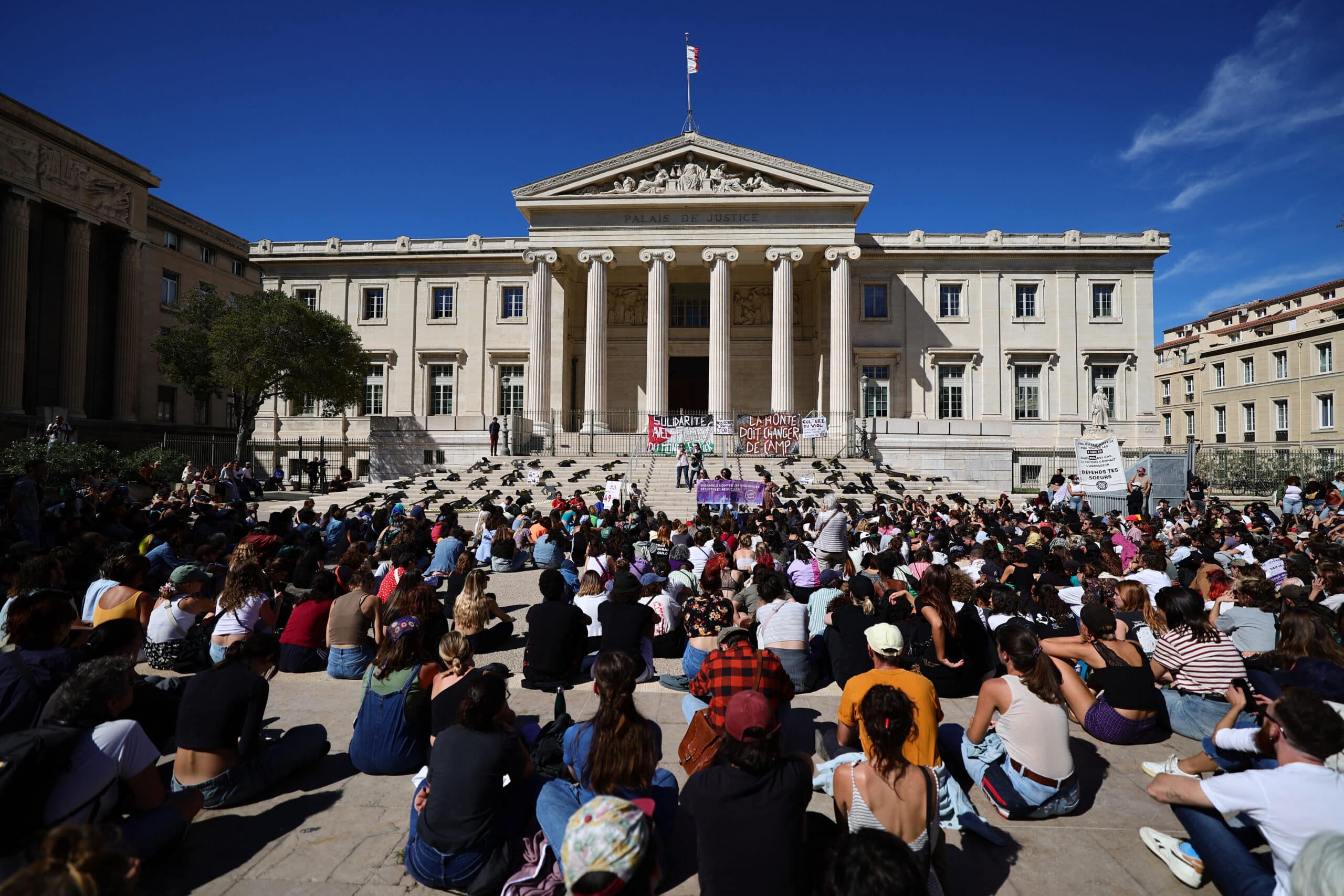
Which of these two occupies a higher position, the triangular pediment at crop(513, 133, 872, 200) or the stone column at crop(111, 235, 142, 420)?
the triangular pediment at crop(513, 133, 872, 200)

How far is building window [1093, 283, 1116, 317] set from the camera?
3572 cm

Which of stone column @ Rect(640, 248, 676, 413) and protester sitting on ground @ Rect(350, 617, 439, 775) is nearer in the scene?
protester sitting on ground @ Rect(350, 617, 439, 775)

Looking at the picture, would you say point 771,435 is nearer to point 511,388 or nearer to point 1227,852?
point 511,388

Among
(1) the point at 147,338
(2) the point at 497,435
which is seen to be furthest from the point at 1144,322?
(1) the point at 147,338

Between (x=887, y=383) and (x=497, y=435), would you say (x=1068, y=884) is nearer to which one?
(x=497, y=435)

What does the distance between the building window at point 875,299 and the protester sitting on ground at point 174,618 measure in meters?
33.7

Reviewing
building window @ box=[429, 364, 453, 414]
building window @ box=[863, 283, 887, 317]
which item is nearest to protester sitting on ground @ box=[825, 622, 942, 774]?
building window @ box=[863, 283, 887, 317]

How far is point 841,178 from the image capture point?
30828 millimetres

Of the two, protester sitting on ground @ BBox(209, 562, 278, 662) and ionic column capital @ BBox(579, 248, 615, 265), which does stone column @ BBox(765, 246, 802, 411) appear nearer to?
ionic column capital @ BBox(579, 248, 615, 265)

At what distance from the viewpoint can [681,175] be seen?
3194 cm

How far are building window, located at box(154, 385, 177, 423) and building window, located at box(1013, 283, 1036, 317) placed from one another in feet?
155

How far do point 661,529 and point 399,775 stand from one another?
824 cm

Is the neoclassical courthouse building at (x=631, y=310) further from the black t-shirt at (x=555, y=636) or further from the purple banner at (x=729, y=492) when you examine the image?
the black t-shirt at (x=555, y=636)

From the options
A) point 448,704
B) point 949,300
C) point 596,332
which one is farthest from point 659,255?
point 448,704
